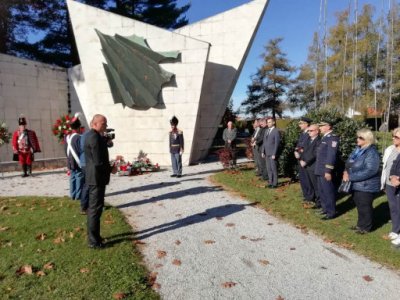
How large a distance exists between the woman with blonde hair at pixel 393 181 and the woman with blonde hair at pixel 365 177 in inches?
5.8

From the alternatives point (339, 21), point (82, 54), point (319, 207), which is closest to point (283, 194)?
point (319, 207)

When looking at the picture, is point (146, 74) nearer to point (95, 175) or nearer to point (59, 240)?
point (95, 175)

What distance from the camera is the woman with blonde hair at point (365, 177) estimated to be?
17.3ft

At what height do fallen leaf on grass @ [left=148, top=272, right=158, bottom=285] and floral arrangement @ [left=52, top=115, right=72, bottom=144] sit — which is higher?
floral arrangement @ [left=52, top=115, right=72, bottom=144]

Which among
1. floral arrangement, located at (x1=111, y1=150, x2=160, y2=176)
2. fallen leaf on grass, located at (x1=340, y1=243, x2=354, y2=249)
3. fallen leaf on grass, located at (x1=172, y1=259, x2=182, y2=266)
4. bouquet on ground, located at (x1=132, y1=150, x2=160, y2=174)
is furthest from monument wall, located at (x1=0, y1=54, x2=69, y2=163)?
fallen leaf on grass, located at (x1=340, y1=243, x2=354, y2=249)

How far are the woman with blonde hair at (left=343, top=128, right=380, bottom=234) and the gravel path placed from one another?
3.06ft

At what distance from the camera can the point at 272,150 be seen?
8719 mm

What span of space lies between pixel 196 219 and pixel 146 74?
8419mm

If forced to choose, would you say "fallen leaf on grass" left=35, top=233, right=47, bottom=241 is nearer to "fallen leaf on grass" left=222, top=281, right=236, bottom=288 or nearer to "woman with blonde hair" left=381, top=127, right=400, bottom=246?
"fallen leaf on grass" left=222, top=281, right=236, bottom=288

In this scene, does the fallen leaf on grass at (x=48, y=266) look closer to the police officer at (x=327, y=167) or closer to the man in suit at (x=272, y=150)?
the police officer at (x=327, y=167)

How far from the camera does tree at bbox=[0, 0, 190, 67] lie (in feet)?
82.1

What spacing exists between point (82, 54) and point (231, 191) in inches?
365

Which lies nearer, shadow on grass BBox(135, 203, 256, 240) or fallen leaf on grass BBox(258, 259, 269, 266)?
fallen leaf on grass BBox(258, 259, 269, 266)

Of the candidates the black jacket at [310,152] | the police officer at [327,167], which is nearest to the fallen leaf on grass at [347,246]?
the police officer at [327,167]
